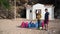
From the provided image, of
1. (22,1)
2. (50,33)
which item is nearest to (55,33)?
(50,33)

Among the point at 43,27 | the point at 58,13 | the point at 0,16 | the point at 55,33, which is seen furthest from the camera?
the point at 58,13

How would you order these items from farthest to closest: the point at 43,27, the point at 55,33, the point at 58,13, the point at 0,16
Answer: the point at 58,13
the point at 0,16
the point at 43,27
the point at 55,33

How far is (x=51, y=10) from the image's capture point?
37.3 meters

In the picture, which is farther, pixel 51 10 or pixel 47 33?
pixel 51 10

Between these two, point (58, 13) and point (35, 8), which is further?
point (58, 13)

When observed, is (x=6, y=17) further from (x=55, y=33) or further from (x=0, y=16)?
(x=55, y=33)

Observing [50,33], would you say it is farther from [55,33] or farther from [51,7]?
[51,7]

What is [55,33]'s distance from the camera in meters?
15.3

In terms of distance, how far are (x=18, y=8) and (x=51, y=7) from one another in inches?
315

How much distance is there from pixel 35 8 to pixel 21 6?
317 inches

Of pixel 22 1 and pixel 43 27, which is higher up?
pixel 22 1

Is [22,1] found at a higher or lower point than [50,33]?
higher

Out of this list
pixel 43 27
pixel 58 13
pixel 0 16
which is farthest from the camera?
pixel 58 13

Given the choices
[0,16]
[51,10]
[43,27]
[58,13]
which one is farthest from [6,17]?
[43,27]
